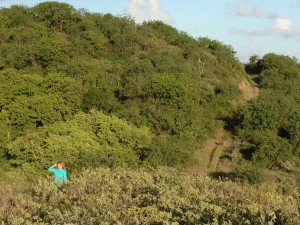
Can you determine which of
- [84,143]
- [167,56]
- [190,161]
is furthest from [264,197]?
[167,56]

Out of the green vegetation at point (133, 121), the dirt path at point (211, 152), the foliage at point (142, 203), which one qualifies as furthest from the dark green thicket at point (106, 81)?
the foliage at point (142, 203)

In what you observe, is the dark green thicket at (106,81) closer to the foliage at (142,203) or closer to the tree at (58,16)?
the tree at (58,16)

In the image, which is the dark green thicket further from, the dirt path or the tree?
the dirt path

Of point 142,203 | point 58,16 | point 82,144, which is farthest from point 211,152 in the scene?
point 142,203

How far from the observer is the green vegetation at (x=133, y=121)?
20.0 ft

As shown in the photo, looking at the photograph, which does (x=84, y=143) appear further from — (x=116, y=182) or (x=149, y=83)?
(x=116, y=182)

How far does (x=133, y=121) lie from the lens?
1116 inches

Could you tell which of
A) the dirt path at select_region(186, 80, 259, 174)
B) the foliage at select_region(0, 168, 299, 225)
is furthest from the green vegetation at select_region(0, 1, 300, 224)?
the dirt path at select_region(186, 80, 259, 174)

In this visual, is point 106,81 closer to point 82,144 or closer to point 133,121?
point 133,121

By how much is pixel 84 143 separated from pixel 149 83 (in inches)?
341

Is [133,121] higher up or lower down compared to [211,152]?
higher up

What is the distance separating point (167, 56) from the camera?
36062mm

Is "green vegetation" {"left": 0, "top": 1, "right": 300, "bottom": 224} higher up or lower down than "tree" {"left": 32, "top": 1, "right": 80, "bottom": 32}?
lower down

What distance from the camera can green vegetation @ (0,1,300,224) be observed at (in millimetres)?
6094
